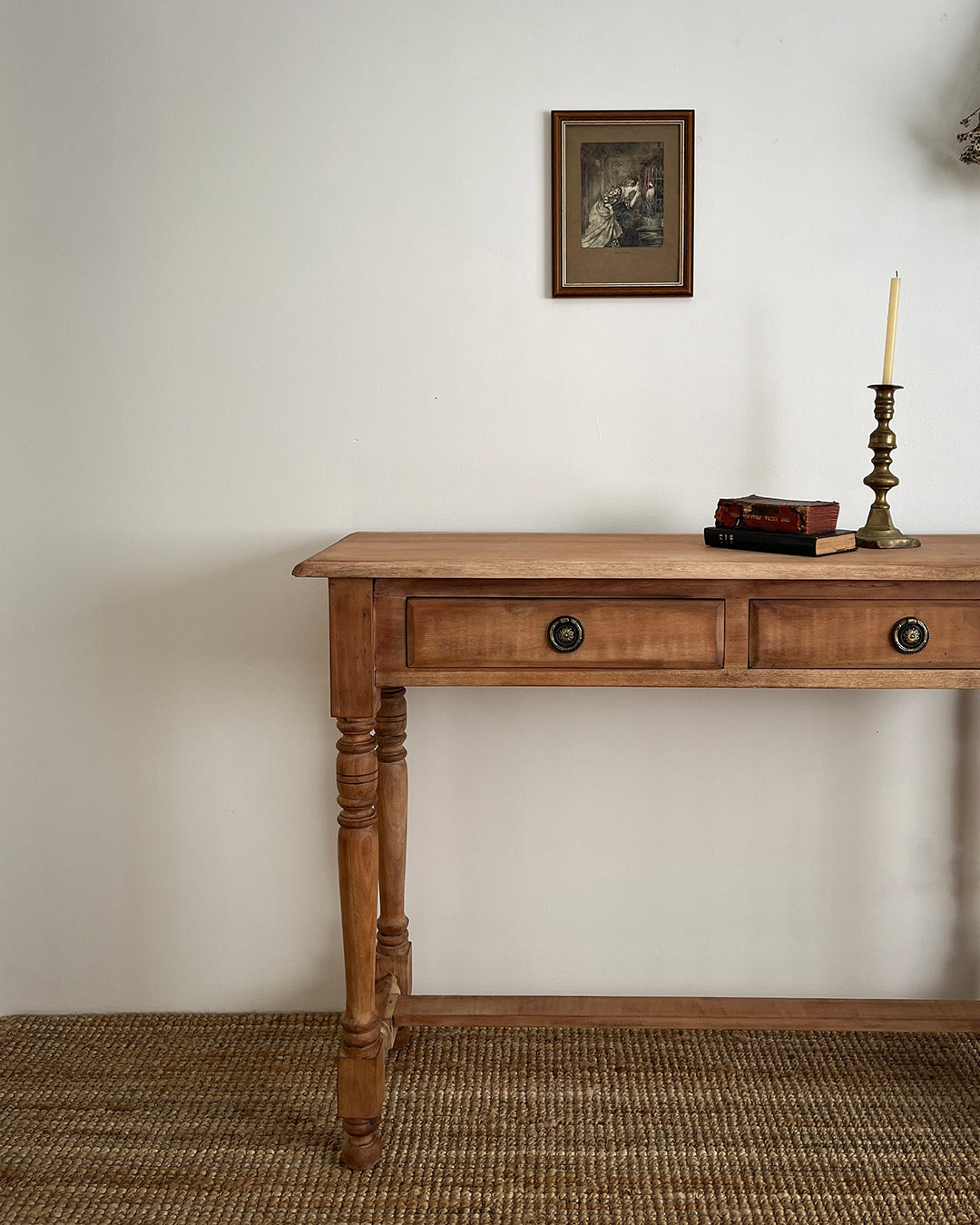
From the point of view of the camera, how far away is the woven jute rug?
1699 millimetres

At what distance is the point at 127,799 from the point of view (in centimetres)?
228

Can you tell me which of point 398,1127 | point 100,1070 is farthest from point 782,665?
point 100,1070

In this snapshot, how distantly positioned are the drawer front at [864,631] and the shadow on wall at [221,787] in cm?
97

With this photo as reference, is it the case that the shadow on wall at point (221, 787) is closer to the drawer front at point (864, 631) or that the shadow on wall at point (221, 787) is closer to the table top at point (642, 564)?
the table top at point (642, 564)

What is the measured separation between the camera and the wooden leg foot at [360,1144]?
1.77 metres

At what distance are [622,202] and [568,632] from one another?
96cm

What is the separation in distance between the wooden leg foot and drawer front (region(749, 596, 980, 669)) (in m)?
1.03

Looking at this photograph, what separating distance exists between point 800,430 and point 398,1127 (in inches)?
60.6

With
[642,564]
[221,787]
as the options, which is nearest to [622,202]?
[642,564]

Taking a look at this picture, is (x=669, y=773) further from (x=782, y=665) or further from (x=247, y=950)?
(x=247, y=950)

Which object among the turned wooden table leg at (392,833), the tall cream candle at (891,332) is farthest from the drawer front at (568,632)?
the tall cream candle at (891,332)

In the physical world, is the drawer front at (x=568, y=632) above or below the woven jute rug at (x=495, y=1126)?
above

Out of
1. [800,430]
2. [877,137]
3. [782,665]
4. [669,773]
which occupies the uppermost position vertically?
[877,137]

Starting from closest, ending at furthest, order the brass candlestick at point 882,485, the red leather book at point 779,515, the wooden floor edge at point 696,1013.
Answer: the red leather book at point 779,515
the brass candlestick at point 882,485
the wooden floor edge at point 696,1013
